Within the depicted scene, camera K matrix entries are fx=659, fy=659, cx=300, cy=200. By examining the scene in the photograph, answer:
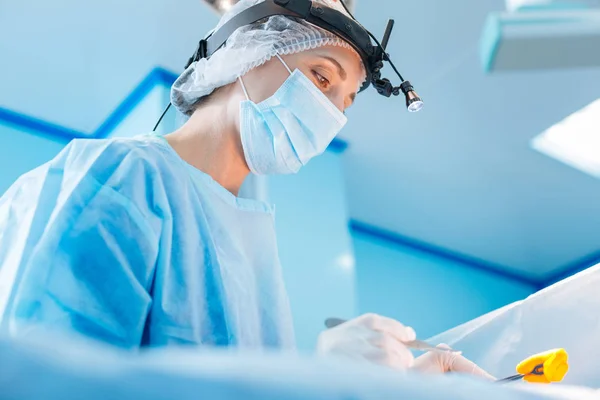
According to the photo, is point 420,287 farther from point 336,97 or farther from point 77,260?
point 77,260

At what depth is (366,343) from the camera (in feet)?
2.46

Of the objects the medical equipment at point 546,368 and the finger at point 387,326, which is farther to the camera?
the medical equipment at point 546,368

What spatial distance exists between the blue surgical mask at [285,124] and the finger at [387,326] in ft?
2.20

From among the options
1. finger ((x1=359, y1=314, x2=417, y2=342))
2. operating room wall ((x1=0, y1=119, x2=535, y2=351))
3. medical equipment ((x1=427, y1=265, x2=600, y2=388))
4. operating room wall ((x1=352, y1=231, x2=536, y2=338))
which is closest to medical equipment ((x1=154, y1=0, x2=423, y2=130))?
medical equipment ((x1=427, y1=265, x2=600, y2=388))

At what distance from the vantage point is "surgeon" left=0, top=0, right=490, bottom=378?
850mm

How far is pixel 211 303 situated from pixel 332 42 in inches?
27.4

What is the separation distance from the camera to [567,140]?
3078 millimetres

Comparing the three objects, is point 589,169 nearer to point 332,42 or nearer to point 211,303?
point 332,42

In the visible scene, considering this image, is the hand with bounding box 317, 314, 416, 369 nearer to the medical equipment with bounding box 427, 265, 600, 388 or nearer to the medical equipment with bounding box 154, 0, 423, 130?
the medical equipment with bounding box 427, 265, 600, 388

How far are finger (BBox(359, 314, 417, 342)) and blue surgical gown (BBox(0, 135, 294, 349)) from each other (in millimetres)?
288

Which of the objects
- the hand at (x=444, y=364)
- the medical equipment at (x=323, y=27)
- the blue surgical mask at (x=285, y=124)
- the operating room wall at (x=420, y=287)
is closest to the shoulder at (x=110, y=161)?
the blue surgical mask at (x=285, y=124)

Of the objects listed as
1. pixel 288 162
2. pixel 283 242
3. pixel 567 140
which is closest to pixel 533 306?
pixel 288 162

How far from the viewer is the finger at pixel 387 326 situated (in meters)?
0.79

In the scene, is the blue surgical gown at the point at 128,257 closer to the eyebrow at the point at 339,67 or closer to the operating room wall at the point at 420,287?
the eyebrow at the point at 339,67
